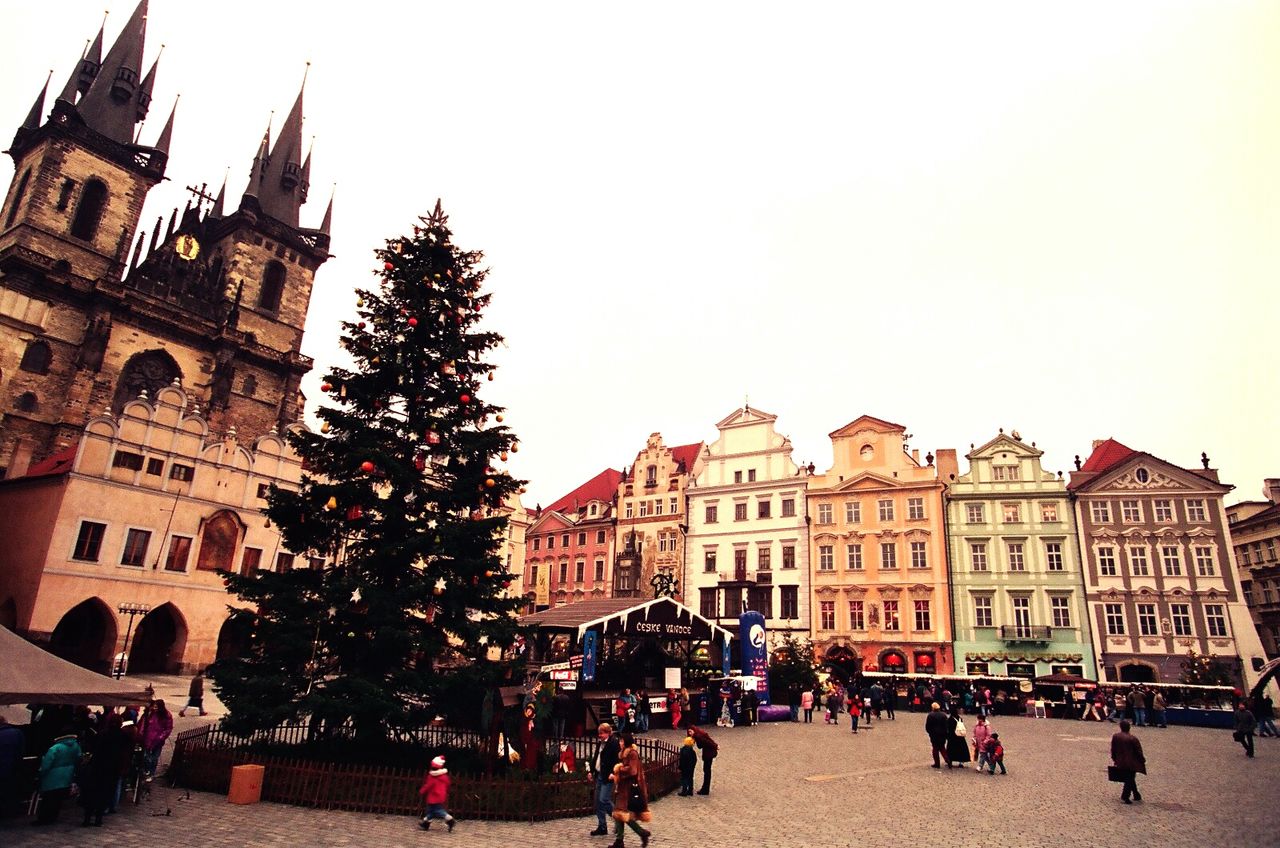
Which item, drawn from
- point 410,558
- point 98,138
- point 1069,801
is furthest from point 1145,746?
point 98,138

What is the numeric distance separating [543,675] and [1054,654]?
31.7 meters

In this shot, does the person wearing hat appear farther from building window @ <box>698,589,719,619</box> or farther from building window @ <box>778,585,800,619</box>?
building window @ <box>698,589,719,619</box>

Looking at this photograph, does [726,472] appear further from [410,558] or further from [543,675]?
[410,558]

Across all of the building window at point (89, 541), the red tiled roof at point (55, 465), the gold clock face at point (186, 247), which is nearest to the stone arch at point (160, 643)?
the building window at point (89, 541)

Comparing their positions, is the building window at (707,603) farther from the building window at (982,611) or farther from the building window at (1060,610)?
the building window at (1060,610)

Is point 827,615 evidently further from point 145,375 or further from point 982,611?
point 145,375

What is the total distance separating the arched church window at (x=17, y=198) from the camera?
4538 centimetres

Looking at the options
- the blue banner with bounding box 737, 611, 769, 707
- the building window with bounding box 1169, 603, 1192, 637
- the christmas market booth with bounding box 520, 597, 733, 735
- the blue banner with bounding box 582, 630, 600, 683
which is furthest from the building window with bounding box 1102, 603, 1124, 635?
the blue banner with bounding box 582, 630, 600, 683

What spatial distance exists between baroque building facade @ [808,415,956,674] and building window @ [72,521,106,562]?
36.7 m

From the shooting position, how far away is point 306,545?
13742mm

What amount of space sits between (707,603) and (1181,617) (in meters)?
26.1

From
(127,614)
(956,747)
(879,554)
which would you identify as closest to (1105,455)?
(879,554)

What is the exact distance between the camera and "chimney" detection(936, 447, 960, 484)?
44.6m

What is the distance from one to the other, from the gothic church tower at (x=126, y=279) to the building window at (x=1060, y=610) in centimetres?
5222
